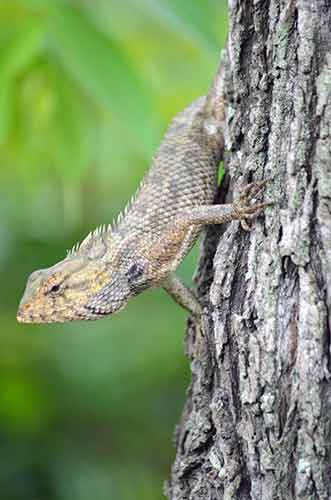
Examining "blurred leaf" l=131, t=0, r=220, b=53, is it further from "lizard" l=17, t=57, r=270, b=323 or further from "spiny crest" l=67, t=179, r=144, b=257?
"spiny crest" l=67, t=179, r=144, b=257

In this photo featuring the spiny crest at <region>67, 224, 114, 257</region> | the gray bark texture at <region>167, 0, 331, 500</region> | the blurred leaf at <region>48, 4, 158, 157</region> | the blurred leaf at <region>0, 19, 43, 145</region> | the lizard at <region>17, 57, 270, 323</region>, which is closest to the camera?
the gray bark texture at <region>167, 0, 331, 500</region>

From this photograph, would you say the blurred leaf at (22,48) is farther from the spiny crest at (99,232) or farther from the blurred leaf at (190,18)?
the spiny crest at (99,232)

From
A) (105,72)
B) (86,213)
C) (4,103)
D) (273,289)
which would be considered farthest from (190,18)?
(86,213)

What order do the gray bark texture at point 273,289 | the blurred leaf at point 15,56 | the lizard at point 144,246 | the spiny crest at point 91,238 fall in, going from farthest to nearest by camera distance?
1. the spiny crest at point 91,238
2. the lizard at point 144,246
3. the blurred leaf at point 15,56
4. the gray bark texture at point 273,289

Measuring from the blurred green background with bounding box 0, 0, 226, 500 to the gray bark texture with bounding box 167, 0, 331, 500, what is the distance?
2.59ft

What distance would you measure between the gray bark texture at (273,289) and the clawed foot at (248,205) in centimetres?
3

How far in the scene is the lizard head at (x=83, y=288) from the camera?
4.78 metres

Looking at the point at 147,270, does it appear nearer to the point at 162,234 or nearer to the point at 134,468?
the point at 162,234

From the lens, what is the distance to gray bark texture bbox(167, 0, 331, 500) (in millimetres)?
3219

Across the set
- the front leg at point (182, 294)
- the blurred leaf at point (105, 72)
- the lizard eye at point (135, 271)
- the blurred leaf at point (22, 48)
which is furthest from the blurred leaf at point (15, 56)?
the front leg at point (182, 294)

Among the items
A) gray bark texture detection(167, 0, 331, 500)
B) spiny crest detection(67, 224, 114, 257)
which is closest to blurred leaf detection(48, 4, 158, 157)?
spiny crest detection(67, 224, 114, 257)

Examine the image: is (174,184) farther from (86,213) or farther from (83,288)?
(86,213)

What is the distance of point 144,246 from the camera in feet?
15.9

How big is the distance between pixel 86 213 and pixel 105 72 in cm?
474
